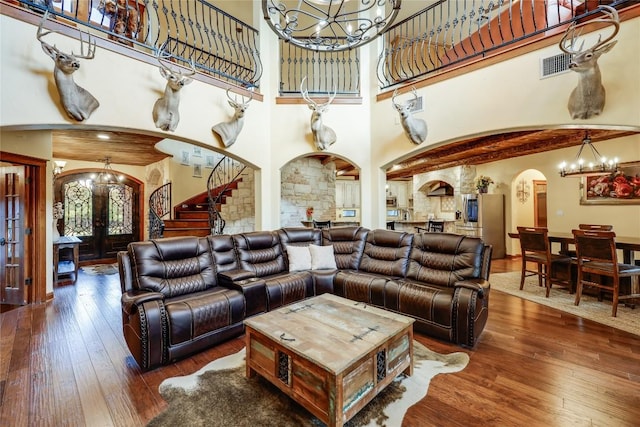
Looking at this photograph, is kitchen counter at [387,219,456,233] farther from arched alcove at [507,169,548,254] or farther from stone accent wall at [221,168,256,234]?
stone accent wall at [221,168,256,234]

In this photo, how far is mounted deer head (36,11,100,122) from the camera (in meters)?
2.52

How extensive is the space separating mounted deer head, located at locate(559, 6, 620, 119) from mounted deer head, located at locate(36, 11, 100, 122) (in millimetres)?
4506

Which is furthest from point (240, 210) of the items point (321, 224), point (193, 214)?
point (321, 224)

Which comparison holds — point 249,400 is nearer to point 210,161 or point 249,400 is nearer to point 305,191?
point 305,191

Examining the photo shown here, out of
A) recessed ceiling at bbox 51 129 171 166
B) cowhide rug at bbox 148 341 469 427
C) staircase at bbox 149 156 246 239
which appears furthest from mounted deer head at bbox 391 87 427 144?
recessed ceiling at bbox 51 129 171 166

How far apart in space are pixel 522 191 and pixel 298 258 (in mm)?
7188

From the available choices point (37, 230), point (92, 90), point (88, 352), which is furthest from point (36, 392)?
point (37, 230)

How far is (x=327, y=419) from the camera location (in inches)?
64.2

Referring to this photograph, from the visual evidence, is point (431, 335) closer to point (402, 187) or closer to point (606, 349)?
point (606, 349)

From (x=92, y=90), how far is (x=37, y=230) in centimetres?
256

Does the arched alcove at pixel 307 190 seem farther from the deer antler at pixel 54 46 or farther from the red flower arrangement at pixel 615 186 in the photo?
the red flower arrangement at pixel 615 186

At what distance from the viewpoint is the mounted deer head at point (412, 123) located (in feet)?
13.2

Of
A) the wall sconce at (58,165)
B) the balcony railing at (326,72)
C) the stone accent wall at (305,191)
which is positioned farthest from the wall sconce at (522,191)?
the wall sconce at (58,165)

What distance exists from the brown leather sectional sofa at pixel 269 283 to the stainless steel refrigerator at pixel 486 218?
4.39 m
